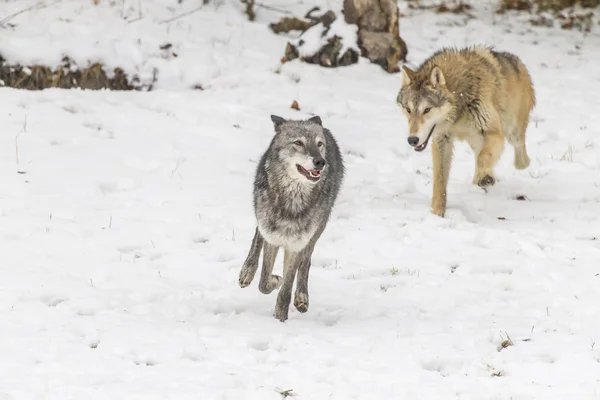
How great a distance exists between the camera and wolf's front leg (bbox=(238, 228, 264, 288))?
616cm

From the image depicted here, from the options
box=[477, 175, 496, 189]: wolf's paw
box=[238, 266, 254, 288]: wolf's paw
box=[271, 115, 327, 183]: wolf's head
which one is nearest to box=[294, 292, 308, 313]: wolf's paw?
box=[238, 266, 254, 288]: wolf's paw

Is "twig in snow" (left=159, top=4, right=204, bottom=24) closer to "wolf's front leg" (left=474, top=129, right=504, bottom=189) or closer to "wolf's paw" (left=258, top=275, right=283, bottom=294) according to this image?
"wolf's front leg" (left=474, top=129, right=504, bottom=189)

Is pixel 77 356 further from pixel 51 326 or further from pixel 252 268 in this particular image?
pixel 252 268

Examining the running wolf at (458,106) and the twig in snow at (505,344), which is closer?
the twig in snow at (505,344)

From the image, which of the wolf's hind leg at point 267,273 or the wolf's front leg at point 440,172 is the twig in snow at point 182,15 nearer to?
the wolf's front leg at point 440,172

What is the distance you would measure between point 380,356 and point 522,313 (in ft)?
4.44

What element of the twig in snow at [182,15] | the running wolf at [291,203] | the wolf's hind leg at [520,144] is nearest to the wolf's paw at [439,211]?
the wolf's hind leg at [520,144]

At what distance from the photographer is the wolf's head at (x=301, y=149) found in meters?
5.74

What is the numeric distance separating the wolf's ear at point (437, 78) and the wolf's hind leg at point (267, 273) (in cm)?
309

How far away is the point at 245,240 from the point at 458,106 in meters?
2.81

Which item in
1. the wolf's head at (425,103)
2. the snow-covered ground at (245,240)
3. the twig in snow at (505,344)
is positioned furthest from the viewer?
the wolf's head at (425,103)

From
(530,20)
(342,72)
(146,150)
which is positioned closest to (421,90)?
(146,150)

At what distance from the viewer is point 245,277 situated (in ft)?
20.2

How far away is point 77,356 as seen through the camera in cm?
493
